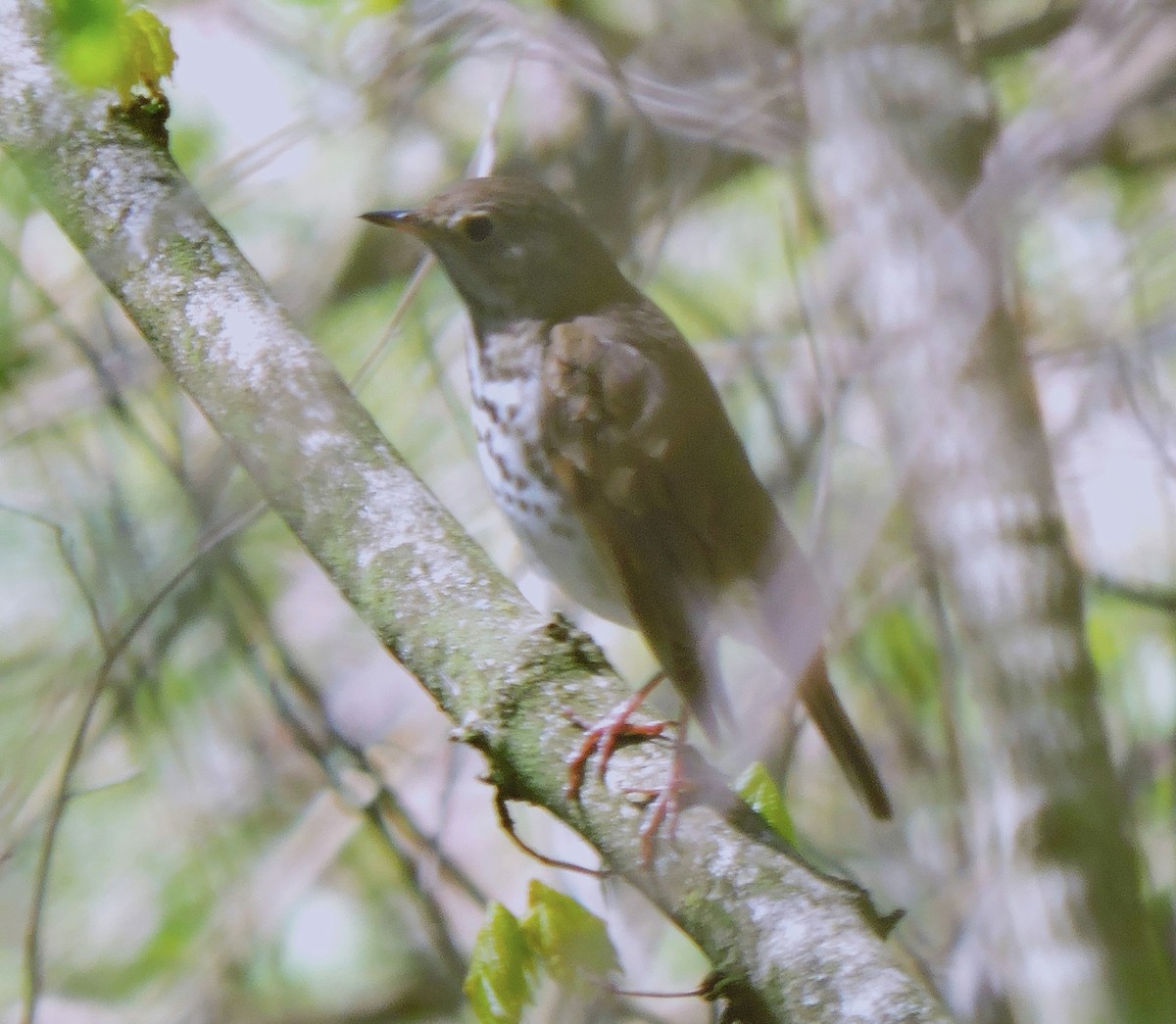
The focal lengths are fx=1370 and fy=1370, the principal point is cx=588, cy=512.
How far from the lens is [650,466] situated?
102 inches

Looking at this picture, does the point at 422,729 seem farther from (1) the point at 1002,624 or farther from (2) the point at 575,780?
(2) the point at 575,780

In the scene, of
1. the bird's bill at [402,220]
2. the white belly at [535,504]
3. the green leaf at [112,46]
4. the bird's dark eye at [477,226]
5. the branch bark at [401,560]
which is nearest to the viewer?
the branch bark at [401,560]

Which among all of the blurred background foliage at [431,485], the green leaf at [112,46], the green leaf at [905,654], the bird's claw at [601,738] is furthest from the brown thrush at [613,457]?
the green leaf at [905,654]

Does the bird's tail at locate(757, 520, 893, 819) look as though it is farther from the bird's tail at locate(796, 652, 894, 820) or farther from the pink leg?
the pink leg

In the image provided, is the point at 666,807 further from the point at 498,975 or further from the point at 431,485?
the point at 431,485

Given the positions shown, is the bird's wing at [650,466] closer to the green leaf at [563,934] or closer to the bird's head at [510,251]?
the bird's head at [510,251]

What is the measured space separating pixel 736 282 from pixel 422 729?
2004 mm

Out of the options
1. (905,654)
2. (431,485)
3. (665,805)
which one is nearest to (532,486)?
(665,805)

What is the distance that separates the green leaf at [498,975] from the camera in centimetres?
181

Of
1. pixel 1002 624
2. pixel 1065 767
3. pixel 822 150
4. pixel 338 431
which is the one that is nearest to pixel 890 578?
pixel 1002 624

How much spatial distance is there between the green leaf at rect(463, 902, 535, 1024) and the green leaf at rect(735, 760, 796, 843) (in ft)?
1.18

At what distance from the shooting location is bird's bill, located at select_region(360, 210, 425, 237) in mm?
2744

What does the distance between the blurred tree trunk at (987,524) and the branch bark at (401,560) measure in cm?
127

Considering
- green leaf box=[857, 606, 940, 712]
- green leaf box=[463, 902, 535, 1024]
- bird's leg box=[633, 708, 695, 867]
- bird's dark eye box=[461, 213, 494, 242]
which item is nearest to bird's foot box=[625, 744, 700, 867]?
bird's leg box=[633, 708, 695, 867]
